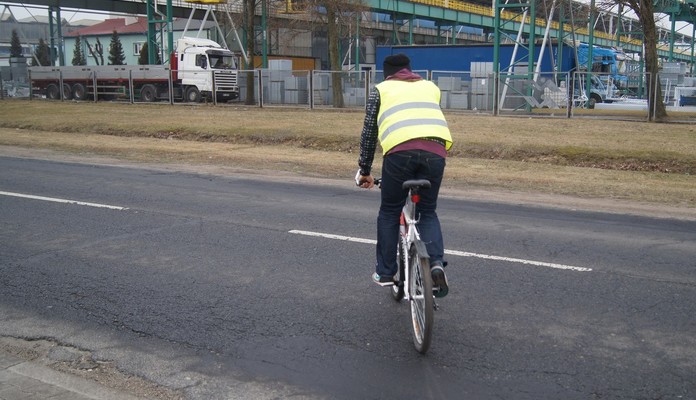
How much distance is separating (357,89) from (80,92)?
19.7 metres

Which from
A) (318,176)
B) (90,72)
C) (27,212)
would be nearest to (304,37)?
(90,72)

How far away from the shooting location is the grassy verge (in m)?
13.2

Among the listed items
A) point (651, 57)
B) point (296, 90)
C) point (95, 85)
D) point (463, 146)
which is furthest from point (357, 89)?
point (95, 85)

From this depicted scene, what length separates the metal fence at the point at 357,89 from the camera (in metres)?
29.9

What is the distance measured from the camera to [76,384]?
14.2 ft

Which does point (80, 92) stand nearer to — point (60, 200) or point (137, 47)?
point (60, 200)

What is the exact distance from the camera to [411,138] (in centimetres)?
485

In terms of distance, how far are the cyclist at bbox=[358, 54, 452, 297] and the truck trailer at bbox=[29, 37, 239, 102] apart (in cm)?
3161

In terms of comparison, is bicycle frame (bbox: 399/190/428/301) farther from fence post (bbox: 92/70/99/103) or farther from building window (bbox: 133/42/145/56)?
building window (bbox: 133/42/145/56)

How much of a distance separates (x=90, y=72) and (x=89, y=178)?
31.2 meters

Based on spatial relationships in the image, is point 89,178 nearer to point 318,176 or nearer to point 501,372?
point 318,176

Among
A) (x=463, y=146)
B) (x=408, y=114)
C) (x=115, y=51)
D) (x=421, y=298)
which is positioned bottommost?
(x=421, y=298)

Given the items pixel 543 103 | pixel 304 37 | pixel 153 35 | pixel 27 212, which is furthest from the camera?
pixel 304 37

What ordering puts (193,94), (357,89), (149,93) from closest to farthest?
(357,89)
(193,94)
(149,93)
